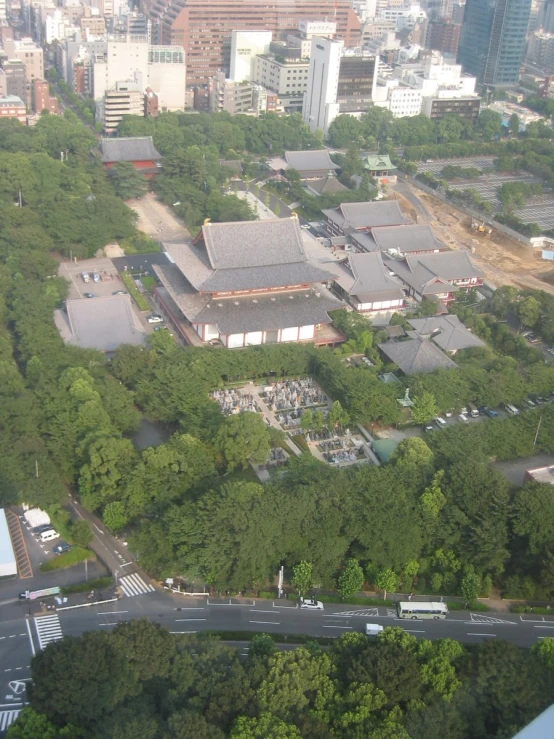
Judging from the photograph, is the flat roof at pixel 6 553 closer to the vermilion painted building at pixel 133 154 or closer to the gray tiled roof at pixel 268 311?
the gray tiled roof at pixel 268 311

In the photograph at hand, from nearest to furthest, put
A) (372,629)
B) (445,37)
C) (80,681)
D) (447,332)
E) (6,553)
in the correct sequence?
(80,681) → (372,629) → (6,553) → (447,332) → (445,37)

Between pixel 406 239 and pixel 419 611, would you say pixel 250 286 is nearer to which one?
pixel 406 239

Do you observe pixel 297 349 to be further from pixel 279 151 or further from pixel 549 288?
pixel 279 151

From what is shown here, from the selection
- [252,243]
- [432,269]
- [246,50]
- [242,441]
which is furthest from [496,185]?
[242,441]

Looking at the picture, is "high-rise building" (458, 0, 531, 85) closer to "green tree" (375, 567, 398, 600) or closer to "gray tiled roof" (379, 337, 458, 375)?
"gray tiled roof" (379, 337, 458, 375)

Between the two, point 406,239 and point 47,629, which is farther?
point 406,239

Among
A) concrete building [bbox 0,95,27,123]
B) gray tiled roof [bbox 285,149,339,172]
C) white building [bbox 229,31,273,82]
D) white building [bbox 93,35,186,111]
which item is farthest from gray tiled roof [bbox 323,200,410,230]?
white building [bbox 229,31,273,82]

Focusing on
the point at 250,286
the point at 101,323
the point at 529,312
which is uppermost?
the point at 250,286
